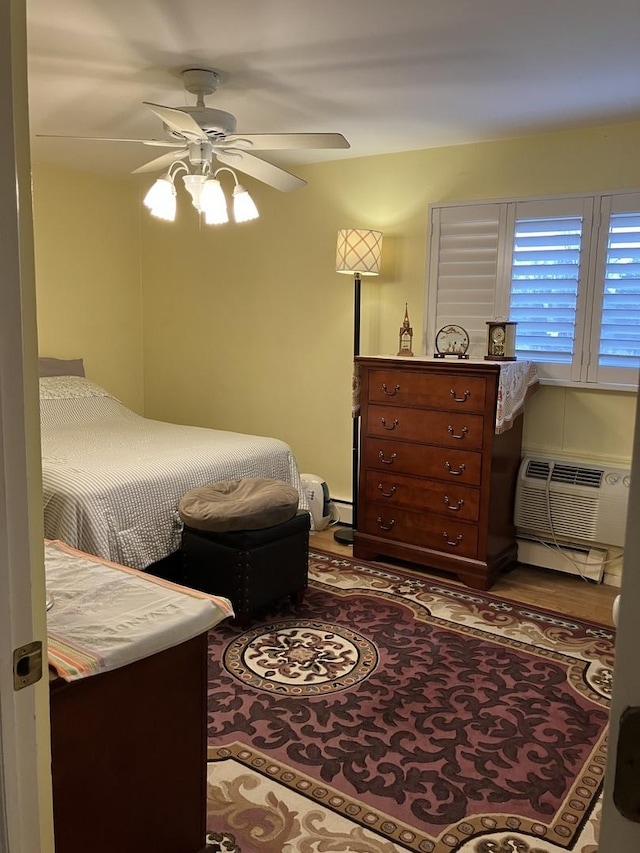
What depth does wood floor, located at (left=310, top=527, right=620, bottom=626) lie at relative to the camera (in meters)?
3.49

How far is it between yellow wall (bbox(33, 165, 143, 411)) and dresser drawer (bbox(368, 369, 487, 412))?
8.11ft

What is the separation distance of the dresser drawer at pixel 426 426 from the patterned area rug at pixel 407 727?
2.73 feet

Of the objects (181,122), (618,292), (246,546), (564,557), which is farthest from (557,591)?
(181,122)

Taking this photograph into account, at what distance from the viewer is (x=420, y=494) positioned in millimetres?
3883

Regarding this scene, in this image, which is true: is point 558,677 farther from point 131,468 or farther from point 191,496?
point 131,468

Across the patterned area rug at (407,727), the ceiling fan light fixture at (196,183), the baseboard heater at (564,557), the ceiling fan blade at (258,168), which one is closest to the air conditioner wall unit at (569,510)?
the baseboard heater at (564,557)

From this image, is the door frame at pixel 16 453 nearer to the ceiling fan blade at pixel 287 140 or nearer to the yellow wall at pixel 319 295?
the ceiling fan blade at pixel 287 140

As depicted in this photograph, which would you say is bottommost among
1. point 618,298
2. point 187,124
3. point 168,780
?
point 168,780

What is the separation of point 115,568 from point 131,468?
4.98ft

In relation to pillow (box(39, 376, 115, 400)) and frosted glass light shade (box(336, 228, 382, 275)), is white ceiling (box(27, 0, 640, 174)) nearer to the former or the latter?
frosted glass light shade (box(336, 228, 382, 275))

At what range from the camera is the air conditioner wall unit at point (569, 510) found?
3744mm

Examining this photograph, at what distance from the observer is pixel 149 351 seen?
18.8 feet

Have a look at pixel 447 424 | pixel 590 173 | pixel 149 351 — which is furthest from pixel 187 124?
pixel 149 351

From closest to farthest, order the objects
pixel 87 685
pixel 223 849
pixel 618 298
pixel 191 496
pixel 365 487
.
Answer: pixel 87 685
pixel 223 849
pixel 191 496
pixel 618 298
pixel 365 487
